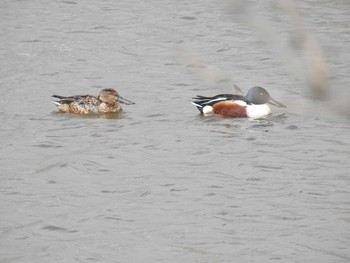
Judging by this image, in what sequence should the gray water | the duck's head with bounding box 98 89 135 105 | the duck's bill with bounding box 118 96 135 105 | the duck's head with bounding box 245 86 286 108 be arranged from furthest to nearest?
1. the duck's bill with bounding box 118 96 135 105
2. the duck's head with bounding box 98 89 135 105
3. the duck's head with bounding box 245 86 286 108
4. the gray water

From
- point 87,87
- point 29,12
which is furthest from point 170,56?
point 29,12

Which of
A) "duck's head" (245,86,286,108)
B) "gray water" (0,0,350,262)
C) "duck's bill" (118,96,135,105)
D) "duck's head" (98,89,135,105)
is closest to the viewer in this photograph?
"gray water" (0,0,350,262)

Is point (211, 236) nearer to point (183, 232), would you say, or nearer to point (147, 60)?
point (183, 232)

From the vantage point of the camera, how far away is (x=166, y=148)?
33.4 feet

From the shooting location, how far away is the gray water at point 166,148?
682cm

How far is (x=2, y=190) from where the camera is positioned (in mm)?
8531

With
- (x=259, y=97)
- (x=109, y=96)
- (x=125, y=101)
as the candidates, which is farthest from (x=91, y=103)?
(x=259, y=97)

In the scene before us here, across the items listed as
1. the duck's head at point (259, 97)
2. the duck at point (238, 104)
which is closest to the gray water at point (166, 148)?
the duck at point (238, 104)

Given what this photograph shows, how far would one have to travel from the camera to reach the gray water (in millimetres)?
6824

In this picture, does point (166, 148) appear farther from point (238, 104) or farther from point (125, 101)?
point (125, 101)

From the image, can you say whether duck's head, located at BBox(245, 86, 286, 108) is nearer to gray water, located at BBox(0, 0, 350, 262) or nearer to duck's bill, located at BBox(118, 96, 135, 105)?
gray water, located at BBox(0, 0, 350, 262)

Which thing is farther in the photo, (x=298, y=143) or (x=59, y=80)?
(x=59, y=80)

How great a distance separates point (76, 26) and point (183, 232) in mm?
9983

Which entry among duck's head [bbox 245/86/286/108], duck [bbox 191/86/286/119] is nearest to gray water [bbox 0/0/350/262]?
duck [bbox 191/86/286/119]
